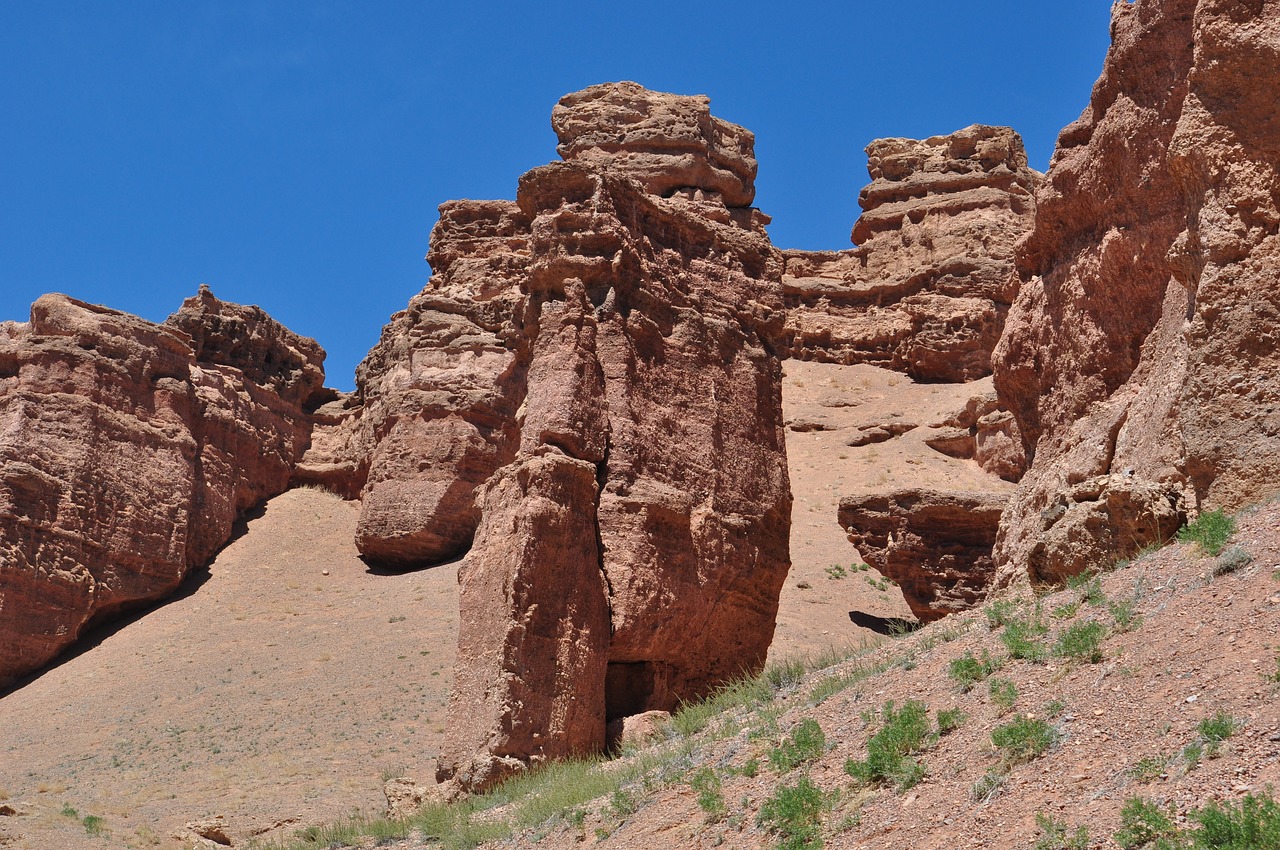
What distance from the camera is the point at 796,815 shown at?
8633 mm

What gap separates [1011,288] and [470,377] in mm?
19676

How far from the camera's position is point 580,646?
1423cm

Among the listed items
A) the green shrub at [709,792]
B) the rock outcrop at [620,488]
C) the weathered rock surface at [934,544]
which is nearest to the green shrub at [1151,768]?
the green shrub at [709,792]

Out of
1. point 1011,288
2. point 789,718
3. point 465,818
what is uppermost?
point 1011,288

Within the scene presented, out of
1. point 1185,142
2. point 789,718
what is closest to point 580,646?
point 789,718

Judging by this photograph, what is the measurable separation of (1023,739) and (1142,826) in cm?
149

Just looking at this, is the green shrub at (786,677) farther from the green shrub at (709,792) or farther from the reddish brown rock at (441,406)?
the reddish brown rock at (441,406)

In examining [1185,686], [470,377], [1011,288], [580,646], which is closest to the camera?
[1185,686]

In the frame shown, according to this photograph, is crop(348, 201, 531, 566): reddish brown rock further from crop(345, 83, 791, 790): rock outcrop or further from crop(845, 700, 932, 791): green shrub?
crop(845, 700, 932, 791): green shrub

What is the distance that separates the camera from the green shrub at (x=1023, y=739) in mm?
7938

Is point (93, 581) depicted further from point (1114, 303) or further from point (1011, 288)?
point (1114, 303)

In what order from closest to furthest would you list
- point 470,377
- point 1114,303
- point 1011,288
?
point 1114,303
point 1011,288
point 470,377

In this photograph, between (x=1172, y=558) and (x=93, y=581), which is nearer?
(x=1172, y=558)

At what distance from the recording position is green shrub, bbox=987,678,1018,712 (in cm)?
879
